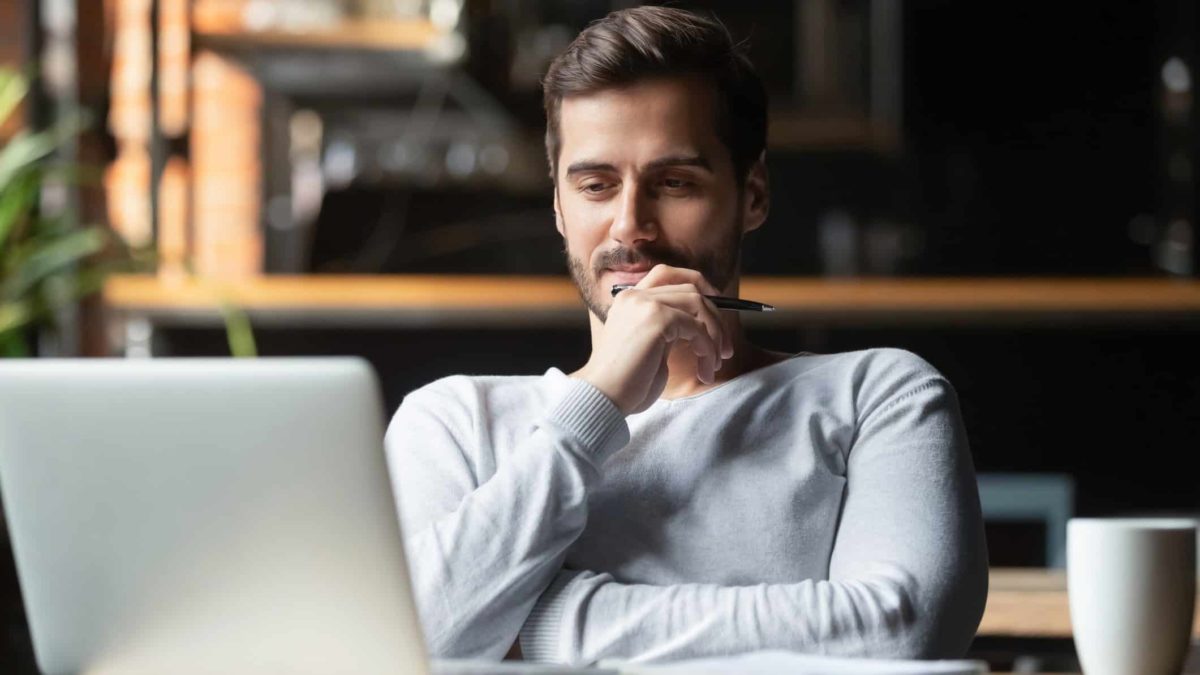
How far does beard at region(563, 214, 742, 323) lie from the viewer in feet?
4.58

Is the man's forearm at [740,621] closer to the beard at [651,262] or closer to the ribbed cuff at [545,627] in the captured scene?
the ribbed cuff at [545,627]

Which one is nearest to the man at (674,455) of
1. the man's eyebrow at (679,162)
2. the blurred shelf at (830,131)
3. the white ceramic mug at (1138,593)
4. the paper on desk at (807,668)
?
the man's eyebrow at (679,162)

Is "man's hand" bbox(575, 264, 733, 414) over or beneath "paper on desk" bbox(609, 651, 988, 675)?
over

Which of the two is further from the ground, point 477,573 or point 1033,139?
point 1033,139

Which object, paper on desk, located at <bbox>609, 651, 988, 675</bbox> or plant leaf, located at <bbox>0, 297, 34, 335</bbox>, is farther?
plant leaf, located at <bbox>0, 297, 34, 335</bbox>

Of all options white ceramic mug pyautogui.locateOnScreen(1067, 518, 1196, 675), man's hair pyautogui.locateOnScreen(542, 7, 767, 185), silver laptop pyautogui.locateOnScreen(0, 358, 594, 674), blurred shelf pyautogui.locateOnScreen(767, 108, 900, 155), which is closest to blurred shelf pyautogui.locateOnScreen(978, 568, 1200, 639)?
white ceramic mug pyautogui.locateOnScreen(1067, 518, 1196, 675)

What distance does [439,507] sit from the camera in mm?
1309

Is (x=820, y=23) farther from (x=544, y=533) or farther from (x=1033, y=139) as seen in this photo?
(x=544, y=533)

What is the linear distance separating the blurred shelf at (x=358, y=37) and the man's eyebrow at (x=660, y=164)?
216cm

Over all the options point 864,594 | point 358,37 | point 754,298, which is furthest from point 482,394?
point 358,37

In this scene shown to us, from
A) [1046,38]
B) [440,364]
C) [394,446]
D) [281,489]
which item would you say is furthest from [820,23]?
[281,489]

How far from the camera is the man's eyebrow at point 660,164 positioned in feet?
4.57

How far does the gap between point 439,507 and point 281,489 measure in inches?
17.5

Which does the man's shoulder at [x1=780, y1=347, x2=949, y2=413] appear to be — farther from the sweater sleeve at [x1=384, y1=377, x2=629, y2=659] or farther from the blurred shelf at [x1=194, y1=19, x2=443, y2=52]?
the blurred shelf at [x1=194, y1=19, x2=443, y2=52]
